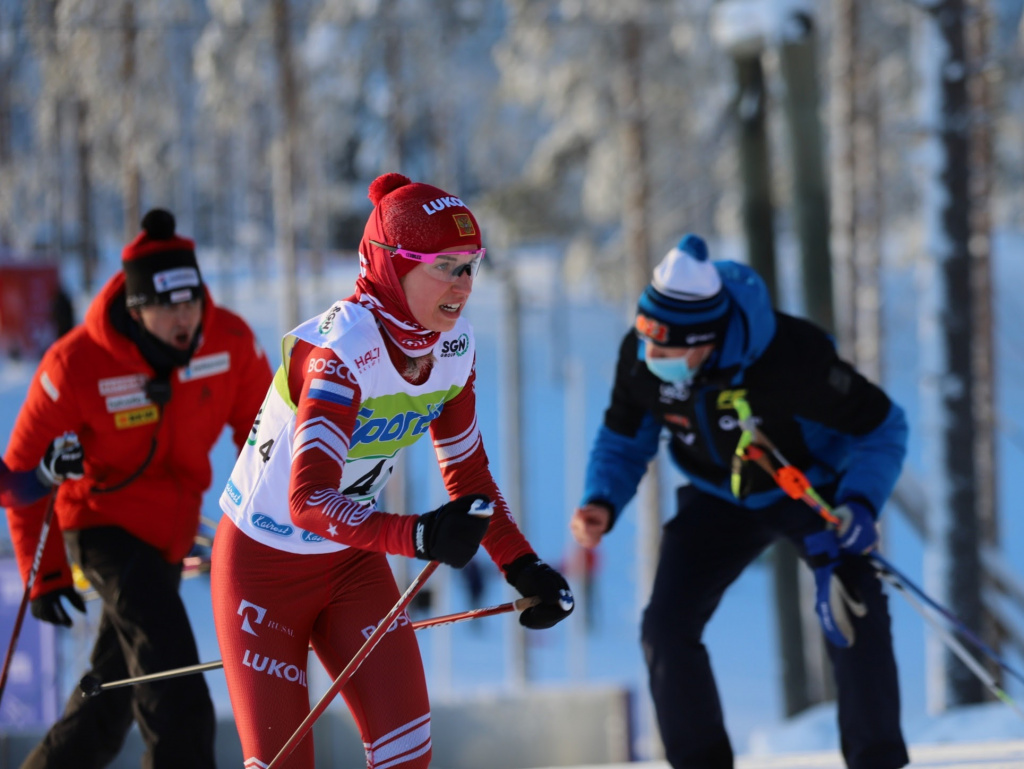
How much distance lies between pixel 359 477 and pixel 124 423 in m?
1.31

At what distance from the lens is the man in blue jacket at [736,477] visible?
360 cm

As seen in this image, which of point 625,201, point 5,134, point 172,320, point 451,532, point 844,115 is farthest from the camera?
point 5,134

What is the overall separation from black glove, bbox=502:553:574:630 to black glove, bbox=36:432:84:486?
1.56 meters

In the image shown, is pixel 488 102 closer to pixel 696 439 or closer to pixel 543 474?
pixel 543 474

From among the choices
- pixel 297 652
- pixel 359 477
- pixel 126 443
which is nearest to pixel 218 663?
pixel 297 652

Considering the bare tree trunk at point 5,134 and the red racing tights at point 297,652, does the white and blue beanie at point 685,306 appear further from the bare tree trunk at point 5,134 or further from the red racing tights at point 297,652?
the bare tree trunk at point 5,134

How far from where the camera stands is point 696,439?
391cm

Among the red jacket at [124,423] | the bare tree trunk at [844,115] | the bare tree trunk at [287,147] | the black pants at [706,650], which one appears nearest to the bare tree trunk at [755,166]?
the bare tree trunk at [844,115]

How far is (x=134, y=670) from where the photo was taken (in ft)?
11.2

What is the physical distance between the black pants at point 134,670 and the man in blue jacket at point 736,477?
1353mm

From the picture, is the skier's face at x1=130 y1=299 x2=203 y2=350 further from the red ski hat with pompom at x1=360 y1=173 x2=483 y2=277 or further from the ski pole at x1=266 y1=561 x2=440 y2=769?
the ski pole at x1=266 y1=561 x2=440 y2=769

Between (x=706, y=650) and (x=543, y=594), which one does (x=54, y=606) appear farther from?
(x=706, y=650)

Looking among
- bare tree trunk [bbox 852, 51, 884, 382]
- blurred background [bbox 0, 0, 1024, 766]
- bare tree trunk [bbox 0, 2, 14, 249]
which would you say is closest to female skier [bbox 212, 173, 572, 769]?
blurred background [bbox 0, 0, 1024, 766]

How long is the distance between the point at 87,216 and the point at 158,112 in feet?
19.2
